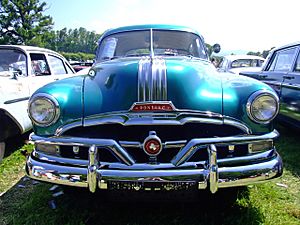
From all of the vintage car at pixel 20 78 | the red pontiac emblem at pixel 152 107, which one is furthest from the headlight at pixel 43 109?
the vintage car at pixel 20 78

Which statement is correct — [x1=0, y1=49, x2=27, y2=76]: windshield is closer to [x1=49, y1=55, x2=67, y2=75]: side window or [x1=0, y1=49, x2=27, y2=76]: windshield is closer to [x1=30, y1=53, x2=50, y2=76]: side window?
[x1=30, y1=53, x2=50, y2=76]: side window

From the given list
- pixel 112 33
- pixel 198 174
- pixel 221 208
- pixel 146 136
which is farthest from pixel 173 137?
pixel 112 33

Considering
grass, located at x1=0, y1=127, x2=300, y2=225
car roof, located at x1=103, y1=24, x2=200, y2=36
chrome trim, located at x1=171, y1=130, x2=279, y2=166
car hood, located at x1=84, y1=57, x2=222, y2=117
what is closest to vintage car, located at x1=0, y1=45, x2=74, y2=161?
grass, located at x1=0, y1=127, x2=300, y2=225

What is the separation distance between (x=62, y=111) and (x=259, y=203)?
71.1 inches

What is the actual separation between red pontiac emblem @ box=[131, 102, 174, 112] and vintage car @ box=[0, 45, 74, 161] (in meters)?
2.22

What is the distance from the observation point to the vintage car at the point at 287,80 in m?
4.25

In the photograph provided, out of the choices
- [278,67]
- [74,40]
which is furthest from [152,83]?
[74,40]

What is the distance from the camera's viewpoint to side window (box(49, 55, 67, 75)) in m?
5.66

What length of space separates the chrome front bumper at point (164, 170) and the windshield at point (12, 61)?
2827mm

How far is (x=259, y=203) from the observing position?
273 centimetres

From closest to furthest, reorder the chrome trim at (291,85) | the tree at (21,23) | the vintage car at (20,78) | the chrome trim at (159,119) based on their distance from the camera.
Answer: the chrome trim at (159,119), the vintage car at (20,78), the chrome trim at (291,85), the tree at (21,23)

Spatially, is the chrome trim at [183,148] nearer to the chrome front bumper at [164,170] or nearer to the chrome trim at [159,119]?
the chrome front bumper at [164,170]

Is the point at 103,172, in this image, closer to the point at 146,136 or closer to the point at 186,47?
the point at 146,136

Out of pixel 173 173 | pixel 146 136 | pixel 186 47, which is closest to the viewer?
pixel 173 173
